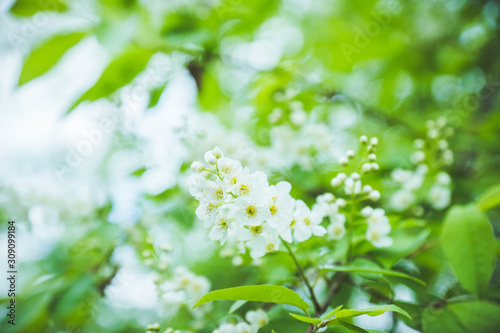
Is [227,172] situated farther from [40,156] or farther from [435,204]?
[40,156]

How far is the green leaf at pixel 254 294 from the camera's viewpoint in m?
0.98

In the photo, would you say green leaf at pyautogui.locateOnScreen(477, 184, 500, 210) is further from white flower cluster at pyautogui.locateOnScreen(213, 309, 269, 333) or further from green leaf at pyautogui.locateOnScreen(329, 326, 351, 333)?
white flower cluster at pyautogui.locateOnScreen(213, 309, 269, 333)

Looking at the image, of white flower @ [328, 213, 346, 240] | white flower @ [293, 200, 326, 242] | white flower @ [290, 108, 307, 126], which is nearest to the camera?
white flower @ [293, 200, 326, 242]

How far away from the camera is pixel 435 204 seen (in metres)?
2.09

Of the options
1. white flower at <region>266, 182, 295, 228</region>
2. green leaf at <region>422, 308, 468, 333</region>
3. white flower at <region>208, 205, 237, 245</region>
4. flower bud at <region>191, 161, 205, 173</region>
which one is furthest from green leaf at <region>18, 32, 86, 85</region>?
green leaf at <region>422, 308, 468, 333</region>

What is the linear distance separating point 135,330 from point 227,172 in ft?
8.18

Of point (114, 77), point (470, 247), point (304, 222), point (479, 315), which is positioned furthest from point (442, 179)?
point (114, 77)

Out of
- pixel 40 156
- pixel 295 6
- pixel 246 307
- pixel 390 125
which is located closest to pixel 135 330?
pixel 246 307

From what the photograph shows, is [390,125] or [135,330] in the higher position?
[390,125]

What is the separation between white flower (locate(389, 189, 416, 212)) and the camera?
1985 mm

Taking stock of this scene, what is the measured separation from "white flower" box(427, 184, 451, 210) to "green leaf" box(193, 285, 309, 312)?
1.40m

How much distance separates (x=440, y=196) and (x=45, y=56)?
2333mm

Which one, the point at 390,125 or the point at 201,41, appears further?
the point at 390,125

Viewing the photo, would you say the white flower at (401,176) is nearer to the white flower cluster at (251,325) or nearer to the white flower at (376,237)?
the white flower at (376,237)
